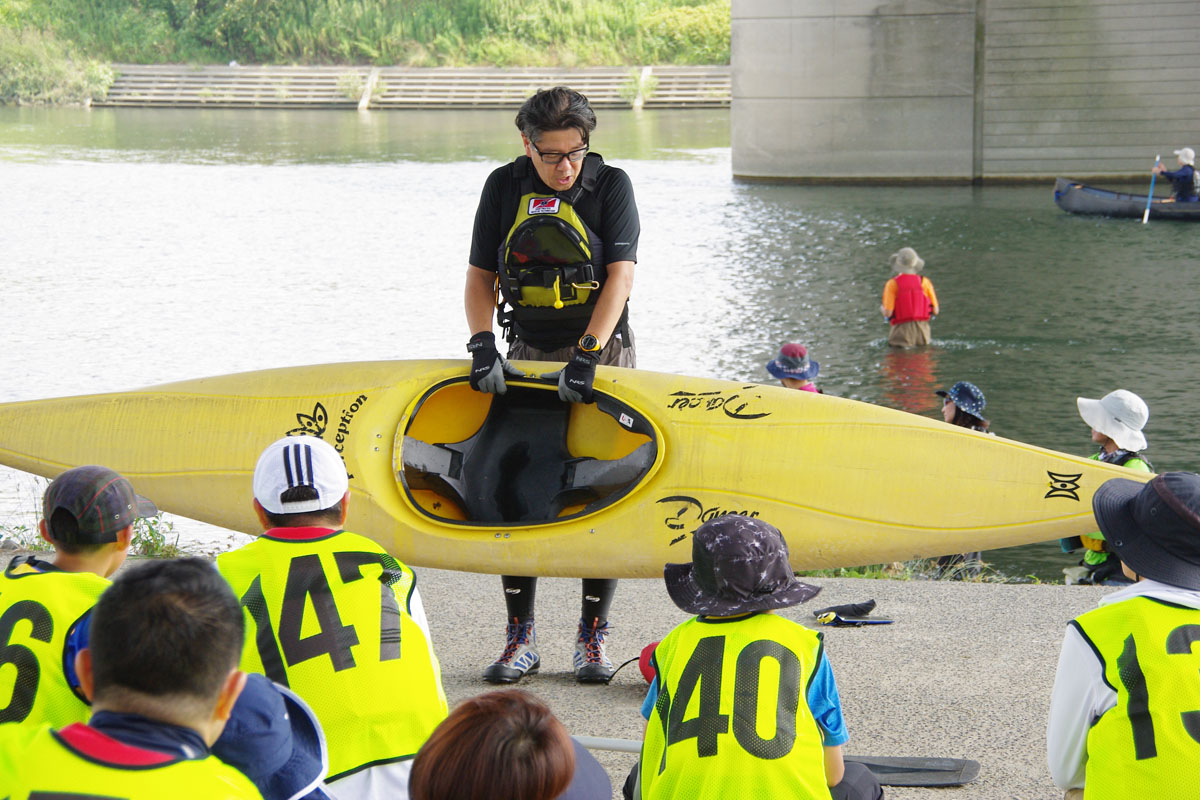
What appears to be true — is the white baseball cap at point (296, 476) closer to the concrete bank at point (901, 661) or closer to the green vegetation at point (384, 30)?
the concrete bank at point (901, 661)

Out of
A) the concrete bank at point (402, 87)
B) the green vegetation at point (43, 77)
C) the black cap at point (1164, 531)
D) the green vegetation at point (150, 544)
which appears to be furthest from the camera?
the green vegetation at point (43, 77)

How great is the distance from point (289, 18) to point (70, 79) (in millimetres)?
9103

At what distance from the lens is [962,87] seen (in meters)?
24.5

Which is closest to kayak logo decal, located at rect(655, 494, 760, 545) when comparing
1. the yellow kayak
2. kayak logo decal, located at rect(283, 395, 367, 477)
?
the yellow kayak

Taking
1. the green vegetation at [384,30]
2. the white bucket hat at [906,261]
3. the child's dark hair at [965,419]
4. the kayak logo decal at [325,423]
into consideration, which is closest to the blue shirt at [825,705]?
the kayak logo decal at [325,423]

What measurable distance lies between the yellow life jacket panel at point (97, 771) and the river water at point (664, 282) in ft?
9.85

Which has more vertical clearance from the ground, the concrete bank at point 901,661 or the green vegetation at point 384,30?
A: the green vegetation at point 384,30

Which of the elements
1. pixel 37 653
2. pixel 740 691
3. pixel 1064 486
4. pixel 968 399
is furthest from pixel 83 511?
pixel 968 399

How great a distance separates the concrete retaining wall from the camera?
24078 millimetres

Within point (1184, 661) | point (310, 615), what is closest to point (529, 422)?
point (310, 615)

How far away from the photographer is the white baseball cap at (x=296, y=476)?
2377 millimetres

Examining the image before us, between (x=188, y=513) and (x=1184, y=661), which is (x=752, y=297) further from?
(x=1184, y=661)

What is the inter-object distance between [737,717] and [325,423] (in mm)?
2601

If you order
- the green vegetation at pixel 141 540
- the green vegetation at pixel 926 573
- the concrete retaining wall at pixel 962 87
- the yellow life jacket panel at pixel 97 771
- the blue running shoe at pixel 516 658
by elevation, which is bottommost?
the green vegetation at pixel 926 573
